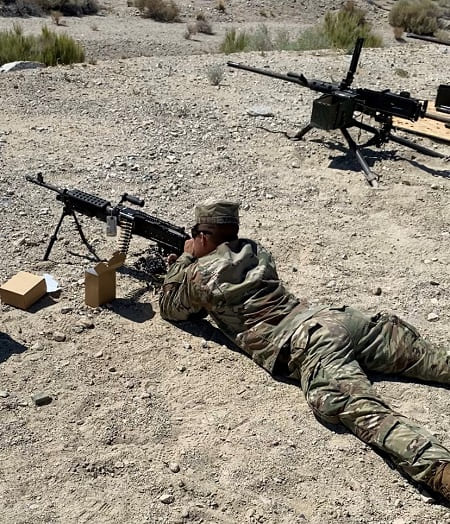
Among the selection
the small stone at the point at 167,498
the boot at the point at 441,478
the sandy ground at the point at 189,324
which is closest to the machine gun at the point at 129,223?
the sandy ground at the point at 189,324

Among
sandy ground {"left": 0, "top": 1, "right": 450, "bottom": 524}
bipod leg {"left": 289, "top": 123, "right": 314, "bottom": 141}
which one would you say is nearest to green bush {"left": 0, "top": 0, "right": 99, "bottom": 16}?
sandy ground {"left": 0, "top": 1, "right": 450, "bottom": 524}

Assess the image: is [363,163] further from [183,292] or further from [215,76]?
[183,292]

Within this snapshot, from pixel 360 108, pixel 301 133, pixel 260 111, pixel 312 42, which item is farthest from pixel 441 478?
pixel 312 42

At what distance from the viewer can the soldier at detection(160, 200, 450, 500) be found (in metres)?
3.88

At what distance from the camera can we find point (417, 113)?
713 cm

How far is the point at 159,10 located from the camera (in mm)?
20719

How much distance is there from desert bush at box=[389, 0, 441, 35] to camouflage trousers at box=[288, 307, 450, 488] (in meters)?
19.7

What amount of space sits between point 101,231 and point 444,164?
4039 mm

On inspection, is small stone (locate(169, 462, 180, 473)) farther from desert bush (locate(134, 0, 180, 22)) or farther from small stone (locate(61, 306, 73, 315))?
desert bush (locate(134, 0, 180, 22))

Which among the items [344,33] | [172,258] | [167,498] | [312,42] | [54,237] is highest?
[344,33]

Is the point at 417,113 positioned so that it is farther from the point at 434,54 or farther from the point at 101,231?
the point at 434,54

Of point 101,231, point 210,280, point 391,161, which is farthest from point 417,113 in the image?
point 210,280

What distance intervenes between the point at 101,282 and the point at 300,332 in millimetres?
1476

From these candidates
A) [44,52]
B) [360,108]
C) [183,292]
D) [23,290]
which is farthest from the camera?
[44,52]
